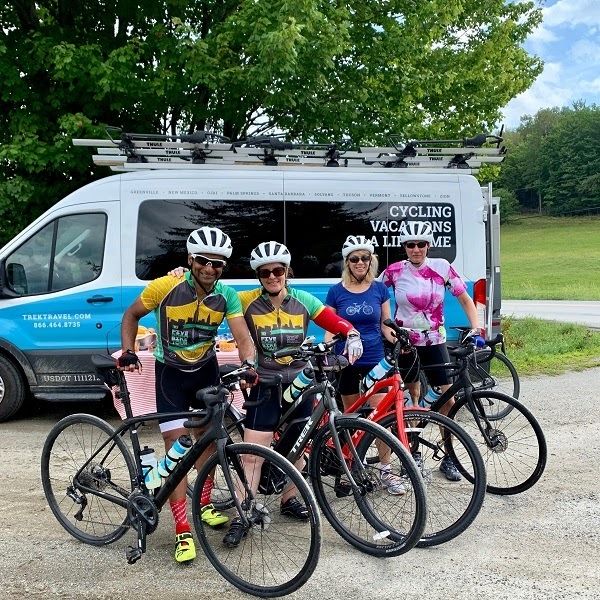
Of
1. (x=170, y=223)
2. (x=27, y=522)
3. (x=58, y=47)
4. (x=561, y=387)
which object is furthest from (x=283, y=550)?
(x=58, y=47)

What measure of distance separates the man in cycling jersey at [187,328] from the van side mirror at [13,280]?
340 centimetres

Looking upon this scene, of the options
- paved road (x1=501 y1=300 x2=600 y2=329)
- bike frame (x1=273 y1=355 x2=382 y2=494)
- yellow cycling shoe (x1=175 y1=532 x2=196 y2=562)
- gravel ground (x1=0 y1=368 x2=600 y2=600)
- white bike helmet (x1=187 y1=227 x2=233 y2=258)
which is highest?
white bike helmet (x1=187 y1=227 x2=233 y2=258)

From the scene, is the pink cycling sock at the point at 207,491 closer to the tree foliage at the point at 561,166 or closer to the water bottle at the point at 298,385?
the water bottle at the point at 298,385

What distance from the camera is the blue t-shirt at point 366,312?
4.73 m

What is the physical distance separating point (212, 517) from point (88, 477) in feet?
2.52

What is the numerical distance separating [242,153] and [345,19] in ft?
12.2

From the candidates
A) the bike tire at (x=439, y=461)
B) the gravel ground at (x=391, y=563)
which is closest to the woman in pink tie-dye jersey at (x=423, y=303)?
the bike tire at (x=439, y=461)

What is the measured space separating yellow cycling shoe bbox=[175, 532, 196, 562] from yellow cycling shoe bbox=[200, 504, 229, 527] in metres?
0.22

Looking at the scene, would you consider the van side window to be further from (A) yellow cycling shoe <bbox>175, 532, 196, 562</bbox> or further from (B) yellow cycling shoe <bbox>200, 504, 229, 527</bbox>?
(A) yellow cycling shoe <bbox>175, 532, 196, 562</bbox>

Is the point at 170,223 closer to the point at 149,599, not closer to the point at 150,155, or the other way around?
the point at 150,155

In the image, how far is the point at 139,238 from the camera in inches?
264

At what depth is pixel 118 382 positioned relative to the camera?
12.3 feet

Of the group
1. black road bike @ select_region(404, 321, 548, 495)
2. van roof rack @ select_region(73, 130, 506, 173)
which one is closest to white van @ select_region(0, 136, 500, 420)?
van roof rack @ select_region(73, 130, 506, 173)

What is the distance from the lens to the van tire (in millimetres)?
6656
